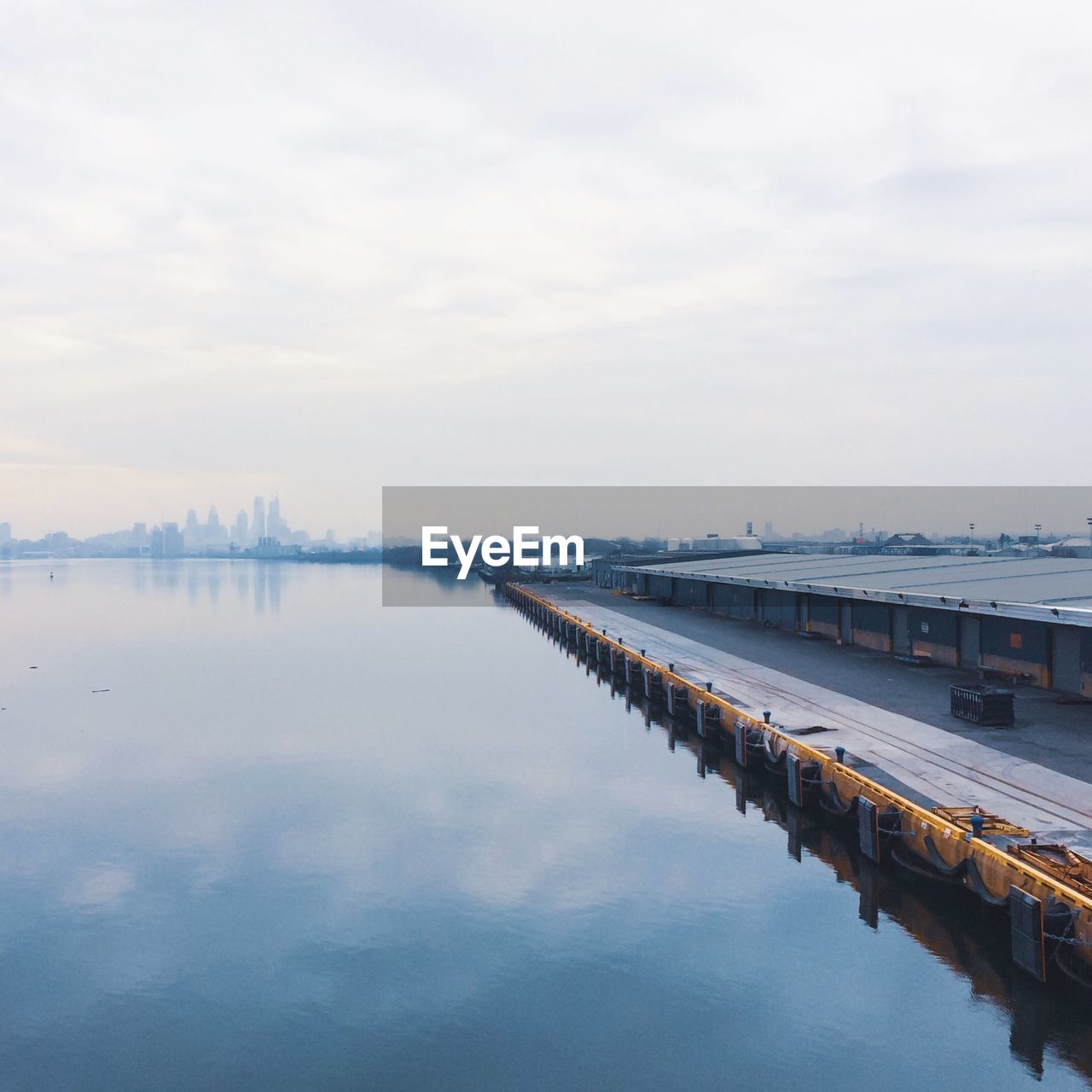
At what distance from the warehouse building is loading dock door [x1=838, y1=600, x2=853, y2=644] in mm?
51

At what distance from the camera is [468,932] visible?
Answer: 2283cm

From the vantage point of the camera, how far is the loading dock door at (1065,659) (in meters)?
36.6

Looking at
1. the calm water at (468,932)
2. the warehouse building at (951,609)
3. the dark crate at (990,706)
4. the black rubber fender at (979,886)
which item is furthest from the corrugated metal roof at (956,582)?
the black rubber fender at (979,886)

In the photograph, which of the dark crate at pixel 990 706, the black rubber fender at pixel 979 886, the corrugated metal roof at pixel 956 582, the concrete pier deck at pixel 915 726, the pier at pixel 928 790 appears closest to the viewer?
the pier at pixel 928 790

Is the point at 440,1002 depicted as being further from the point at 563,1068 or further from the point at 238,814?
the point at 238,814

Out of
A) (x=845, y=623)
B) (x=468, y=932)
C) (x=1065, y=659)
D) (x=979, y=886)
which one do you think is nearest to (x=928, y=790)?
(x=979, y=886)

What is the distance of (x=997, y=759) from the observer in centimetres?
2711

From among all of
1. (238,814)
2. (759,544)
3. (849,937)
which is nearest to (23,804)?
(238,814)

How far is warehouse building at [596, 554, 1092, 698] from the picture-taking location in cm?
3625

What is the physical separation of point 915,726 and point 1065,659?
31.8 feet

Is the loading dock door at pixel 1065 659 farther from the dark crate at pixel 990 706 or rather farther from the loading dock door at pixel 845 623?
the loading dock door at pixel 845 623

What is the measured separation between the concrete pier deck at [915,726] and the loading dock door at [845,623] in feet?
3.67

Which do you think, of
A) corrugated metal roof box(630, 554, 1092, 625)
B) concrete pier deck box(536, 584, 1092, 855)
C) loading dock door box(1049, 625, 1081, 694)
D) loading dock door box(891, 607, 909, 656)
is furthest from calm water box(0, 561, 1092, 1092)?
loading dock door box(891, 607, 909, 656)

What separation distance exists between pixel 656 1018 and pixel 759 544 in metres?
140
